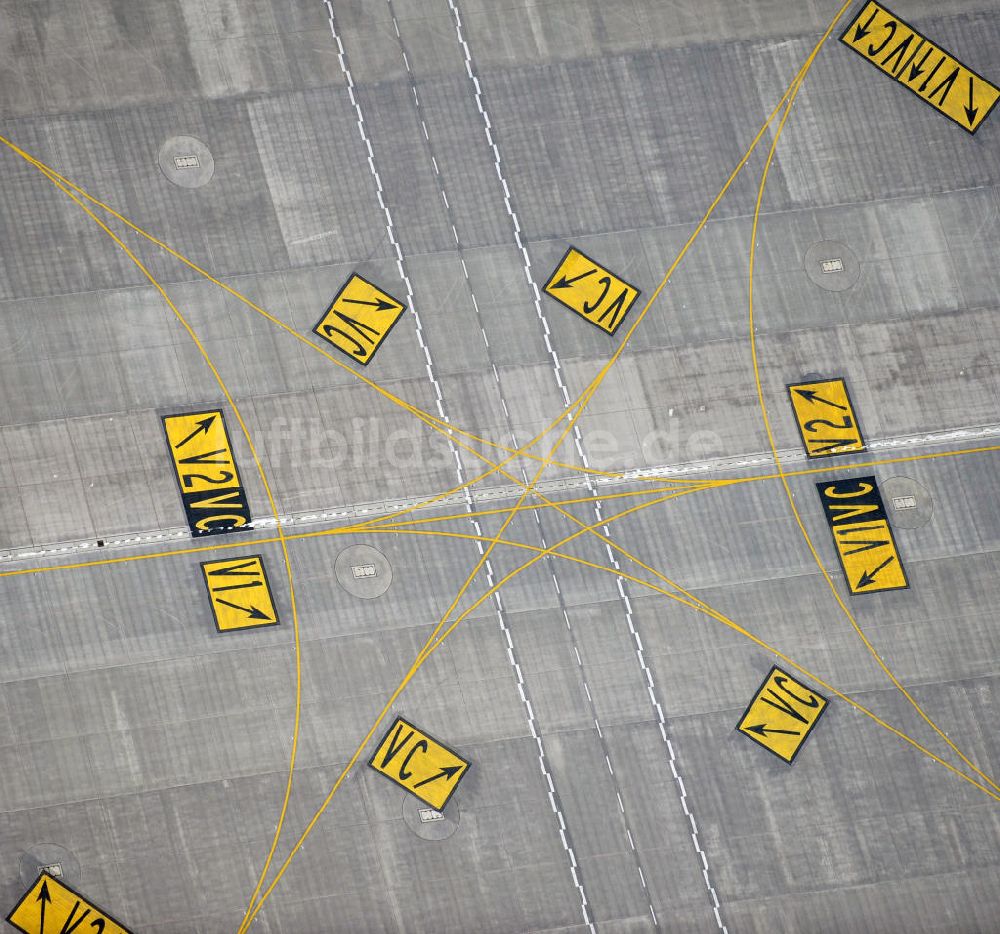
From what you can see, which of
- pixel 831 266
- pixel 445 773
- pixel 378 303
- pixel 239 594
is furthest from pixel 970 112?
pixel 239 594

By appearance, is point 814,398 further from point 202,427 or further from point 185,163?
point 185,163

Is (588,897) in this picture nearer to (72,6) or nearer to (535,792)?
(535,792)

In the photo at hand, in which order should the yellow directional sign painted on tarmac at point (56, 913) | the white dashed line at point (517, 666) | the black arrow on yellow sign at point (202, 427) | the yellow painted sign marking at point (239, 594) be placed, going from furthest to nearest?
the black arrow on yellow sign at point (202, 427), the white dashed line at point (517, 666), the yellow painted sign marking at point (239, 594), the yellow directional sign painted on tarmac at point (56, 913)

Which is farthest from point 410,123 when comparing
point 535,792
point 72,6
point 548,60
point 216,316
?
point 535,792

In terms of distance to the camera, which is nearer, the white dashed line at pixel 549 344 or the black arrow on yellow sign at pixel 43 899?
the black arrow on yellow sign at pixel 43 899

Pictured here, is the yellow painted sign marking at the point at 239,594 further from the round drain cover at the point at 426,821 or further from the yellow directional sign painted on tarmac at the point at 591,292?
the yellow directional sign painted on tarmac at the point at 591,292

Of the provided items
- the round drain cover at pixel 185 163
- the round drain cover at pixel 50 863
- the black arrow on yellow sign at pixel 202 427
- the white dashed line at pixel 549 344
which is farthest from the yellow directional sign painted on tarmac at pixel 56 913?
the round drain cover at pixel 185 163
